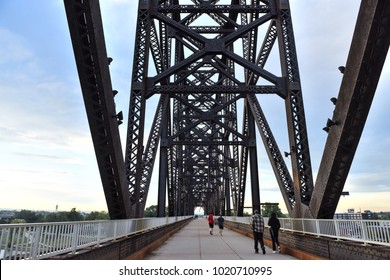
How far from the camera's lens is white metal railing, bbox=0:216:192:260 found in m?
3.57

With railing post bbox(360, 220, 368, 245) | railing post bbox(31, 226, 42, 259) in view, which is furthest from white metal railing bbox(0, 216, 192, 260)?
railing post bbox(360, 220, 368, 245)

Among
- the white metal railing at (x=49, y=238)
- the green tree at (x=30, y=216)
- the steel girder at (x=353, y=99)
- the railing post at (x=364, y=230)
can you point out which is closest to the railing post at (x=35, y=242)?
the white metal railing at (x=49, y=238)

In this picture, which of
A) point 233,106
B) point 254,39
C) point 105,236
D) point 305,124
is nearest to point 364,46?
point 305,124

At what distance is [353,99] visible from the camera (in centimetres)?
746

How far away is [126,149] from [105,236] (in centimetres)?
479

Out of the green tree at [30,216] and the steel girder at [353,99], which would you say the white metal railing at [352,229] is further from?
the green tree at [30,216]

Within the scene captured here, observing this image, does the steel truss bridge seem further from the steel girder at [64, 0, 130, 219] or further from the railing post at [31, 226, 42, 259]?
the railing post at [31, 226, 42, 259]

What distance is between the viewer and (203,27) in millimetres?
20844

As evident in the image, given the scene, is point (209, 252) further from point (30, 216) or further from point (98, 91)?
point (98, 91)

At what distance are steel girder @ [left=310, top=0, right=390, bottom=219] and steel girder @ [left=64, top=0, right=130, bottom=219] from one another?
5.90 meters

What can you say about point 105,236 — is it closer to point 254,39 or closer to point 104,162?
point 104,162

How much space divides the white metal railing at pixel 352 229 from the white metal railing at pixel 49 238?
198 inches

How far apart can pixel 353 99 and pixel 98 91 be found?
620 cm

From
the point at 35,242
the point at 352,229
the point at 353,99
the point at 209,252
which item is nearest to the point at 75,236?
the point at 35,242
